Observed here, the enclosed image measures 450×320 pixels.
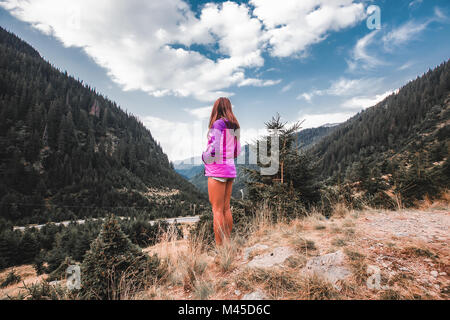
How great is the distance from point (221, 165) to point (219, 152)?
20 cm

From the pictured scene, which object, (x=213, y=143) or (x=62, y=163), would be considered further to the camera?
(x=62, y=163)

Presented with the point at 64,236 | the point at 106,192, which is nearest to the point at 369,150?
the point at 64,236

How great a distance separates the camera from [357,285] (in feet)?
4.79

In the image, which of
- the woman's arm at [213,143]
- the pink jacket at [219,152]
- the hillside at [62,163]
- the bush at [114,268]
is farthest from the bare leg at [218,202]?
the hillside at [62,163]

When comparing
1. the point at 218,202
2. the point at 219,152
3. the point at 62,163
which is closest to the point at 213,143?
the point at 219,152

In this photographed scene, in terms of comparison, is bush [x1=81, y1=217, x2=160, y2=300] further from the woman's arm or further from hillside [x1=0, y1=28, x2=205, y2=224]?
hillside [x1=0, y1=28, x2=205, y2=224]

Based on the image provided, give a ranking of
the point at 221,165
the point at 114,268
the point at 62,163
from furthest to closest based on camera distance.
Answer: the point at 62,163, the point at 221,165, the point at 114,268

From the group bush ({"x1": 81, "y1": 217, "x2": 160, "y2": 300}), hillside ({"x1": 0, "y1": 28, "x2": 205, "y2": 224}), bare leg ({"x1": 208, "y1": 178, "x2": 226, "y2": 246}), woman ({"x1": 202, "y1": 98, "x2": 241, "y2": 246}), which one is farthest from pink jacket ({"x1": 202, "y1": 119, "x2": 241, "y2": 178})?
A: hillside ({"x1": 0, "y1": 28, "x2": 205, "y2": 224})

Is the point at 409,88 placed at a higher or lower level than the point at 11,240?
higher

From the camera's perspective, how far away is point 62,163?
218 feet

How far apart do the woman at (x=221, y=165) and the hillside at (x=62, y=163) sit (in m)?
55.7

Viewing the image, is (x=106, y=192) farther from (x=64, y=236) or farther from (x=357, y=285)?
(x=357, y=285)

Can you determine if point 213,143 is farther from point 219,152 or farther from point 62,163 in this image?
point 62,163
